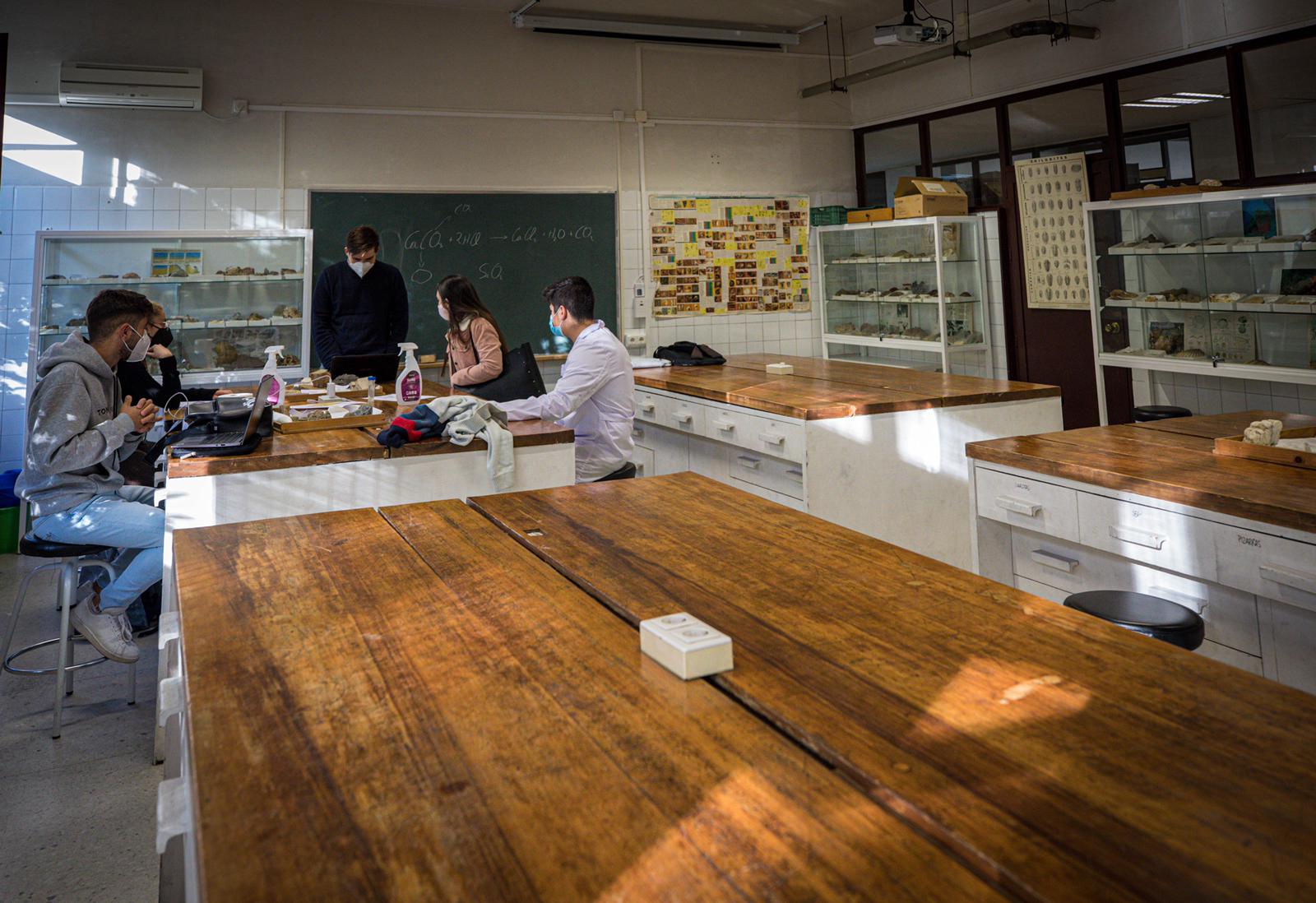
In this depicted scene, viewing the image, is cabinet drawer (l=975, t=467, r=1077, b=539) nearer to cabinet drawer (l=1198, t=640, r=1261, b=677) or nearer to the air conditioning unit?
cabinet drawer (l=1198, t=640, r=1261, b=677)

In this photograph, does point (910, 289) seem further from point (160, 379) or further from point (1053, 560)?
point (160, 379)

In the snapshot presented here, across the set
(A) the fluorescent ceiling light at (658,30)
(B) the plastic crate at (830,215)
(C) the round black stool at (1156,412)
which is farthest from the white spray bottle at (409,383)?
(B) the plastic crate at (830,215)

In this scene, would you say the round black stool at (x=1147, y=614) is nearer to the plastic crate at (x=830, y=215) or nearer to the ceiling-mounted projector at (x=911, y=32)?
the ceiling-mounted projector at (x=911, y=32)

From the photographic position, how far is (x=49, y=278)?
17.6ft

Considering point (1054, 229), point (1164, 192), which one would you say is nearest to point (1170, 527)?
point (1164, 192)

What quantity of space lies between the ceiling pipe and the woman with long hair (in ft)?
11.9

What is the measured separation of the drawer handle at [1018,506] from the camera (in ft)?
8.43

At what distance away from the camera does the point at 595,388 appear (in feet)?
12.7

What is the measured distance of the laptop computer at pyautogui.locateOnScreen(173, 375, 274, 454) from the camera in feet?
9.34

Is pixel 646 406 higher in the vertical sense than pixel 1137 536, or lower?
lower

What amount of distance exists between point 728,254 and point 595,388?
384 cm

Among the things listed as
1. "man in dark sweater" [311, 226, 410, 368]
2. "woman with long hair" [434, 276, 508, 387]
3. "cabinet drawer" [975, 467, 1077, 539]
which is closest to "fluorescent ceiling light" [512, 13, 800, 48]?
"man in dark sweater" [311, 226, 410, 368]

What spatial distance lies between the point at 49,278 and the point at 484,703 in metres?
5.54

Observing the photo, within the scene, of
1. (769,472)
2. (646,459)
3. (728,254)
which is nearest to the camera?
(769,472)
